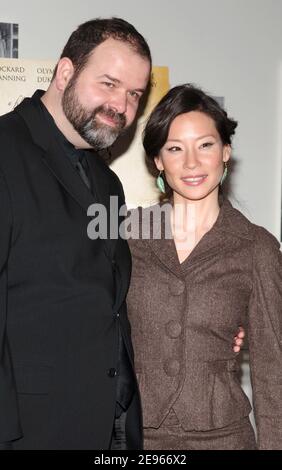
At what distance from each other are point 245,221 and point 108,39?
2.01 feet

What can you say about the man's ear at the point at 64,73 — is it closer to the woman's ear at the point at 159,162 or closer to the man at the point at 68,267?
the man at the point at 68,267

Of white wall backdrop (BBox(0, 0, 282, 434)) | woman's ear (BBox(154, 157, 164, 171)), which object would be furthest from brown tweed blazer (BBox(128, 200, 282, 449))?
white wall backdrop (BBox(0, 0, 282, 434))

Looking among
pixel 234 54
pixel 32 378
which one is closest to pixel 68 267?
pixel 32 378

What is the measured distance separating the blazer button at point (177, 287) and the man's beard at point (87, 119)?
1.38 feet

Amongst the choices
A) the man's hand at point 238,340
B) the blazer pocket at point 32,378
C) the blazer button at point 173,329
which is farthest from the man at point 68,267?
the man's hand at point 238,340

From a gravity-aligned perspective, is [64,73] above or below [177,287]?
above

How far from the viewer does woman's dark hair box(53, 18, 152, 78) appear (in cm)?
181

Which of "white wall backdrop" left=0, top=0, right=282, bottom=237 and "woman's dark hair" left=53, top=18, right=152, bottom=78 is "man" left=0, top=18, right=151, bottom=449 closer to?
"woman's dark hair" left=53, top=18, right=152, bottom=78

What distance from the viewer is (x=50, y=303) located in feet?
5.40

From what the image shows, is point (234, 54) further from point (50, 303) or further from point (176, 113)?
point (50, 303)

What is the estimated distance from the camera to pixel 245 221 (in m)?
1.94

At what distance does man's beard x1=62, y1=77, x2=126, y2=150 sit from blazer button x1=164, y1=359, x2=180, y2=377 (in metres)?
0.61

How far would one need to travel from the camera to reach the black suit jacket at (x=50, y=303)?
159 centimetres

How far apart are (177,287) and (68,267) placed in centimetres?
34
